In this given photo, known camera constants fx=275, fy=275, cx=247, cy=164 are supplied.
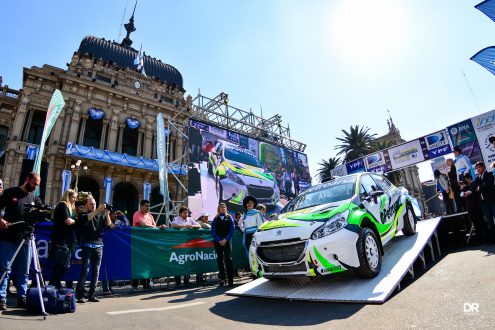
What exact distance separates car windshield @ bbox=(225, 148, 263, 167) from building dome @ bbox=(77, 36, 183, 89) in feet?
56.6

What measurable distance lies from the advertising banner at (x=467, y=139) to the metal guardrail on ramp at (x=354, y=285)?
49.0 ft

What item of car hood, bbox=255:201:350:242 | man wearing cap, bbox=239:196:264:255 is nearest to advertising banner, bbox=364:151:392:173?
man wearing cap, bbox=239:196:264:255

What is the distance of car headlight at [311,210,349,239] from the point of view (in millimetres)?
3879

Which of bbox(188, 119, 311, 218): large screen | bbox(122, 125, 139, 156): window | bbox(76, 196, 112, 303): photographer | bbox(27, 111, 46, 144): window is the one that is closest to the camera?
bbox(76, 196, 112, 303): photographer

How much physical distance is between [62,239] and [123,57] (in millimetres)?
28049


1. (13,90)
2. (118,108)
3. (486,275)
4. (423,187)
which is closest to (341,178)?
(486,275)

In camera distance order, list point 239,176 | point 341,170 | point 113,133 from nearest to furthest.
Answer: point 239,176
point 341,170
point 113,133

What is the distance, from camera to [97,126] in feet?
81.3

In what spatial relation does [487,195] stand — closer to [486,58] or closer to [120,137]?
[486,58]

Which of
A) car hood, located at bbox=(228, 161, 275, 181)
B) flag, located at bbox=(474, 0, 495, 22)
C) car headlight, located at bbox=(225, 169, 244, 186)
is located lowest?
car headlight, located at bbox=(225, 169, 244, 186)

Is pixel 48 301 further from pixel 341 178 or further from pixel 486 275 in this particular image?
pixel 486 275

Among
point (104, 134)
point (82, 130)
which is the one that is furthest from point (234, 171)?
point (82, 130)

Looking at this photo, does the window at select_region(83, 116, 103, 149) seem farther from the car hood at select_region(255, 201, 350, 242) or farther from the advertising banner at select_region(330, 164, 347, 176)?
the car hood at select_region(255, 201, 350, 242)

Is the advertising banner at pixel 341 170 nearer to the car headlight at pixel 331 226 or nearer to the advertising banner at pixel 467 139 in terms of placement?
the advertising banner at pixel 467 139
